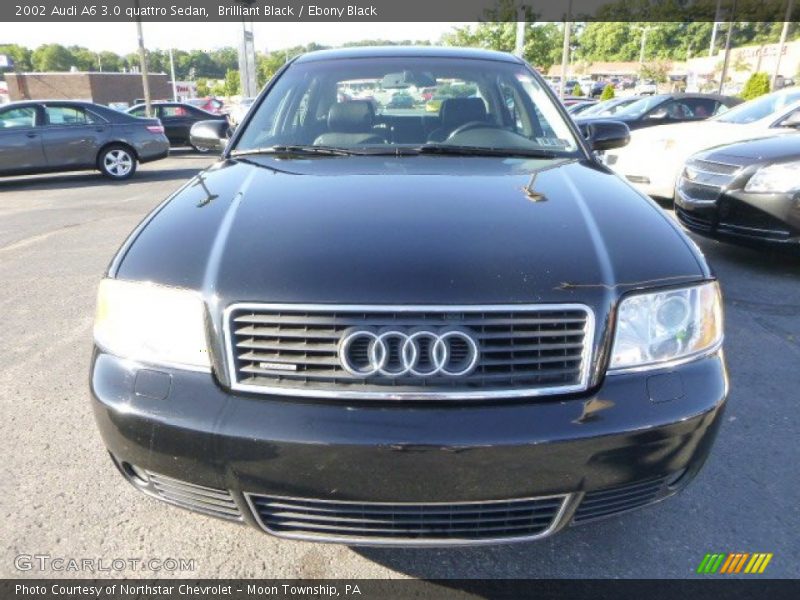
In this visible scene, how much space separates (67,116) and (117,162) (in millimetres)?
1053

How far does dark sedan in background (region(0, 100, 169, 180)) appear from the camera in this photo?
1009 cm

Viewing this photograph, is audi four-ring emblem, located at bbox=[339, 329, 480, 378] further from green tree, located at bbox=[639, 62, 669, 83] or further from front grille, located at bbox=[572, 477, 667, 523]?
green tree, located at bbox=[639, 62, 669, 83]

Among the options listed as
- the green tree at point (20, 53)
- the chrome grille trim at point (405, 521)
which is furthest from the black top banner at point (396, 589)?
the green tree at point (20, 53)

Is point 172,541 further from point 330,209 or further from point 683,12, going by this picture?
point 683,12

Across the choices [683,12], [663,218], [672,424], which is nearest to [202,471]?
[672,424]

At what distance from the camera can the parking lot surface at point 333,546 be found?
78.2 inches

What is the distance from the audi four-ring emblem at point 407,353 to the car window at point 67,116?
430 inches

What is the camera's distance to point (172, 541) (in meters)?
2.07

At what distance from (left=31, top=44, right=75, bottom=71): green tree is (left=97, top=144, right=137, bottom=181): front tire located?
315 ft

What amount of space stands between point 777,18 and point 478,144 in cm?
8523

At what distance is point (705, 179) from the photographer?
535 centimetres

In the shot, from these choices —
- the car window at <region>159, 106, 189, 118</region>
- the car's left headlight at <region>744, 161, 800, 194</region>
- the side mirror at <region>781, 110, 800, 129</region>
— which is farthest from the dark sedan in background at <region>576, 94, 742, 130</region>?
the car window at <region>159, 106, 189, 118</region>

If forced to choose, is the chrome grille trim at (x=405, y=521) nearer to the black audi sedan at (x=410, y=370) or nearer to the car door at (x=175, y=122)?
the black audi sedan at (x=410, y=370)

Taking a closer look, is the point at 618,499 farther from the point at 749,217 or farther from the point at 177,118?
the point at 177,118
